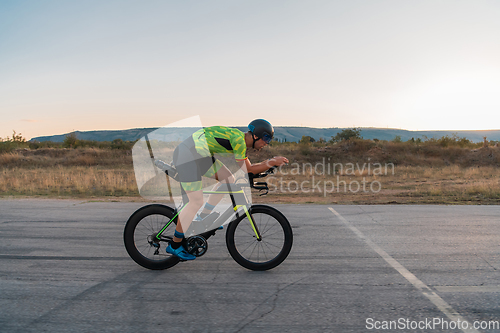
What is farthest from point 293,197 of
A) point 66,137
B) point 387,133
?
point 387,133

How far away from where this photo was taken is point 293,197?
14.7 m

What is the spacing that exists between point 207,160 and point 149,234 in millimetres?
1296

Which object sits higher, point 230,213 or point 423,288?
point 230,213

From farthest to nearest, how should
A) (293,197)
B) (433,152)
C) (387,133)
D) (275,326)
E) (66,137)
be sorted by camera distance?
1. (387,133)
2. (66,137)
3. (433,152)
4. (293,197)
5. (275,326)

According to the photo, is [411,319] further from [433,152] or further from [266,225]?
[433,152]

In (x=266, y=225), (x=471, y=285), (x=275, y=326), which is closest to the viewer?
(x=275, y=326)

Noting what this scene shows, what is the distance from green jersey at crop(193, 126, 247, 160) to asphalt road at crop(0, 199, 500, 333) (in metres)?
1.61

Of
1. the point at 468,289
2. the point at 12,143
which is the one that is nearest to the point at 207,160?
the point at 468,289

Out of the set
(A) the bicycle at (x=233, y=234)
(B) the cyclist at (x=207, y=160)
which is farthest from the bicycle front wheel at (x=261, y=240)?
(B) the cyclist at (x=207, y=160)

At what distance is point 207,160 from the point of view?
4.46 meters

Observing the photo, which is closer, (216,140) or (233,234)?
(216,140)

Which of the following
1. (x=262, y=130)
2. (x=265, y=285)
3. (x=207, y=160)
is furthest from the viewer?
(x=207, y=160)

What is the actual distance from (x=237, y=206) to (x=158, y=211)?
3.43 feet

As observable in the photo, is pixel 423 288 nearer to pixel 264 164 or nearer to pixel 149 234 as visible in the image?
pixel 264 164
